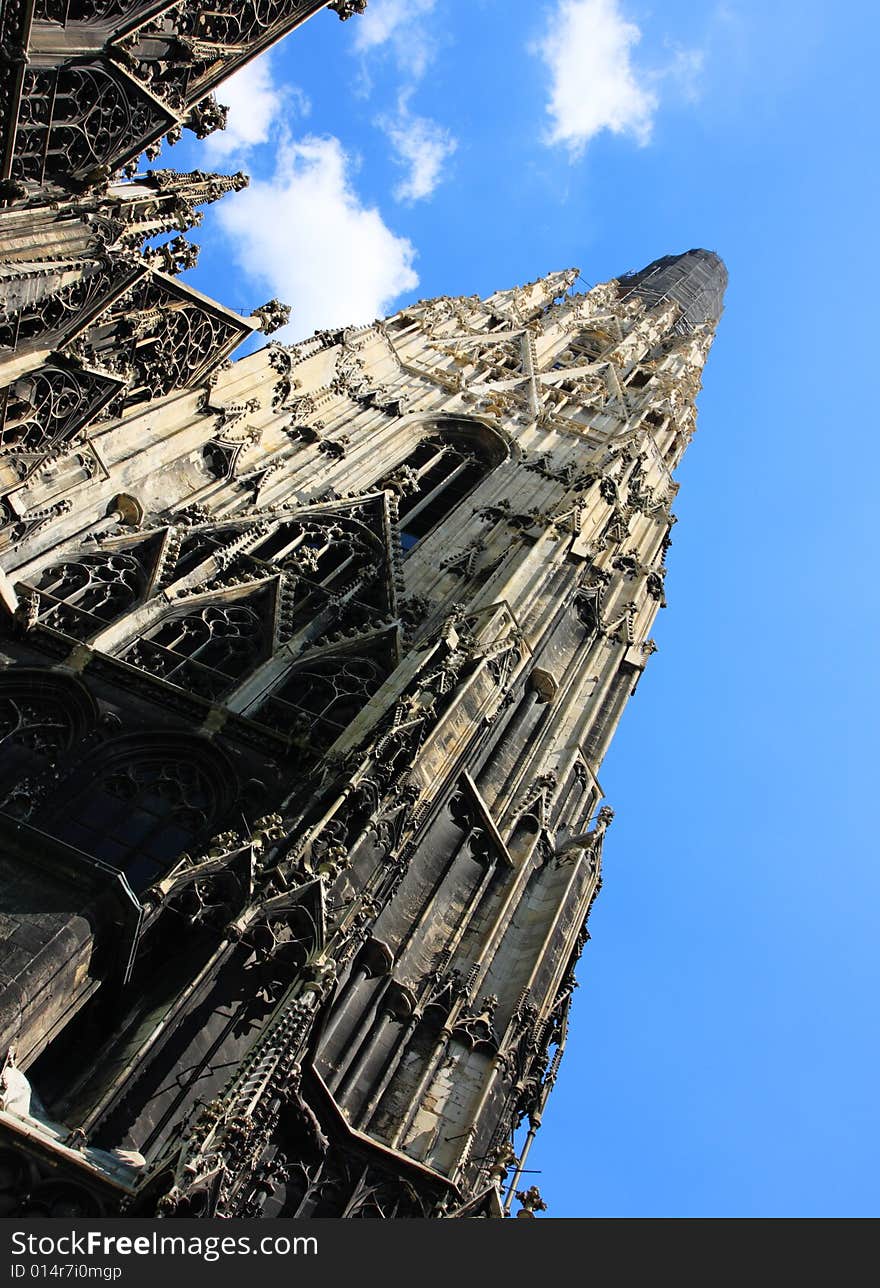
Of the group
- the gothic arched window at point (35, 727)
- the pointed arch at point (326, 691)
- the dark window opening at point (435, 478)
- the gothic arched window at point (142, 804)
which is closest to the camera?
the gothic arched window at point (142, 804)

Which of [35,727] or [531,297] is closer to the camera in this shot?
[35,727]

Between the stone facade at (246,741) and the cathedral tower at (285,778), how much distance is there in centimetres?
5

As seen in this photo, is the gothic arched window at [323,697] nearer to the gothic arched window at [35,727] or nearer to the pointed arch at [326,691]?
the pointed arch at [326,691]

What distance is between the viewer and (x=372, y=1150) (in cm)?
1315

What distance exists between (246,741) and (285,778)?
2.83ft

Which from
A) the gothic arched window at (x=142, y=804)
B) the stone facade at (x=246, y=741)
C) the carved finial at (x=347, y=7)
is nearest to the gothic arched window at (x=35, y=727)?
the stone facade at (x=246, y=741)

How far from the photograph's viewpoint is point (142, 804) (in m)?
14.2

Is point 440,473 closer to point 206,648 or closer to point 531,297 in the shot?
point 206,648

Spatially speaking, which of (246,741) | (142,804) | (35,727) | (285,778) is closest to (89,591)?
(35,727)

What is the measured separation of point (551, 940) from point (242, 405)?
36.1ft

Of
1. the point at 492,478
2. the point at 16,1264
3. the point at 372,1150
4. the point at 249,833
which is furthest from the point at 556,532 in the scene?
the point at 16,1264

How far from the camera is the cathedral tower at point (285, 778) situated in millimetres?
11086

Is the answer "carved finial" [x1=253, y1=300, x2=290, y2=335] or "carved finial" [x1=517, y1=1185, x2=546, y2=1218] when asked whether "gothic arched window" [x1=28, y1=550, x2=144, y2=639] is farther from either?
"carved finial" [x1=517, y1=1185, x2=546, y2=1218]

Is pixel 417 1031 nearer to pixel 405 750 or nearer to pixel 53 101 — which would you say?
pixel 405 750
